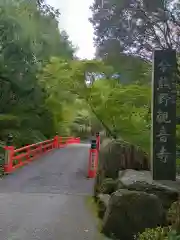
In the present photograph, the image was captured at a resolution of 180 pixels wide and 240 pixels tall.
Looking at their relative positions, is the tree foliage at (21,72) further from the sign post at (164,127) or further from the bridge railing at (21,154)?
the sign post at (164,127)

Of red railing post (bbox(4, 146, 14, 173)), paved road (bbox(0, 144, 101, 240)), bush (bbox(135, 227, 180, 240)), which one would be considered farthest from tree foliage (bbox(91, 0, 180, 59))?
bush (bbox(135, 227, 180, 240))

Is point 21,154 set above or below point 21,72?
below

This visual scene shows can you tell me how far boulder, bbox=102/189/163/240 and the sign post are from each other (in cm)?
165

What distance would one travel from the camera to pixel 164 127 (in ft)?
20.1

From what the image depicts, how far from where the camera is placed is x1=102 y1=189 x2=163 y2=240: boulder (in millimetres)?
4407

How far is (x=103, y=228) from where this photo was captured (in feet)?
15.3

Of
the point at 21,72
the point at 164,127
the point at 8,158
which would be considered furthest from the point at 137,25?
the point at 164,127

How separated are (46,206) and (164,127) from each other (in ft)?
9.00

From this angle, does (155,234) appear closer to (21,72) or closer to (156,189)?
(156,189)

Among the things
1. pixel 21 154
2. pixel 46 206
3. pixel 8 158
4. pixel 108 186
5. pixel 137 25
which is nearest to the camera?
pixel 46 206

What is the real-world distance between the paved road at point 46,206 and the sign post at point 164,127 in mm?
1680

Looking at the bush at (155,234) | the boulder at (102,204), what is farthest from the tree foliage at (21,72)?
the bush at (155,234)

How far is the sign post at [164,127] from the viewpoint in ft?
20.1

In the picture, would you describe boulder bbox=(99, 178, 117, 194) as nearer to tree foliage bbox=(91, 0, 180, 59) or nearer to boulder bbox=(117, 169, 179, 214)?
boulder bbox=(117, 169, 179, 214)
